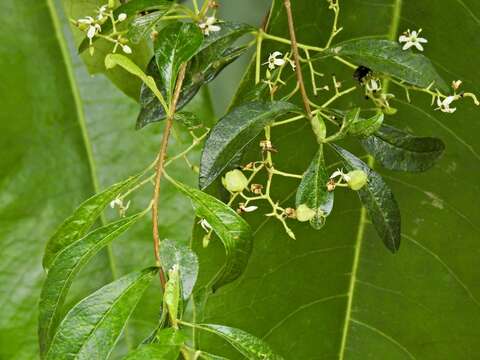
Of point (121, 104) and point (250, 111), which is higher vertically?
point (250, 111)

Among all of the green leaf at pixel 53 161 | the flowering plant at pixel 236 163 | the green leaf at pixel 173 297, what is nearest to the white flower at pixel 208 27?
the flowering plant at pixel 236 163

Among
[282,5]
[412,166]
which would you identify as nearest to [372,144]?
[412,166]

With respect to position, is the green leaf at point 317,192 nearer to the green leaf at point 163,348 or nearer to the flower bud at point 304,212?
the flower bud at point 304,212

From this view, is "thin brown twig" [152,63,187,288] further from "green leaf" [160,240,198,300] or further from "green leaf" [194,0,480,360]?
"green leaf" [194,0,480,360]

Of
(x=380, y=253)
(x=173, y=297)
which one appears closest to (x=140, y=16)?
(x=173, y=297)

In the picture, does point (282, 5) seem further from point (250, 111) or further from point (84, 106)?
point (84, 106)

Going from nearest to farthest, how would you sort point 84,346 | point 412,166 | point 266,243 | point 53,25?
point 84,346 < point 412,166 < point 266,243 < point 53,25

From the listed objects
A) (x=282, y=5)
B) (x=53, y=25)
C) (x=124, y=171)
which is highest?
(x=282, y=5)
